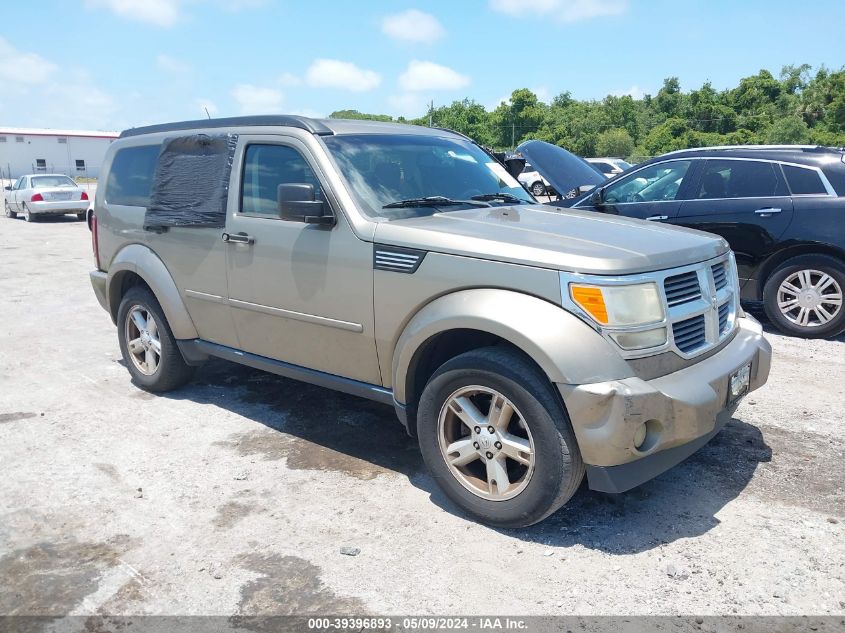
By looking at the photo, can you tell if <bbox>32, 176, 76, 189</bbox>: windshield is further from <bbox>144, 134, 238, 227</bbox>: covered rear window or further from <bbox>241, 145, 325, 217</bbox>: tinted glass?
<bbox>241, 145, 325, 217</bbox>: tinted glass

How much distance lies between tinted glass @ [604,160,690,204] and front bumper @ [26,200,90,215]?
18129 mm

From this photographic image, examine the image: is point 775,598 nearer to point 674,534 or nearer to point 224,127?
point 674,534

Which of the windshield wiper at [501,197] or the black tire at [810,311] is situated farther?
the black tire at [810,311]

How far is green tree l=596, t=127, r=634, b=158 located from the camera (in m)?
48.3

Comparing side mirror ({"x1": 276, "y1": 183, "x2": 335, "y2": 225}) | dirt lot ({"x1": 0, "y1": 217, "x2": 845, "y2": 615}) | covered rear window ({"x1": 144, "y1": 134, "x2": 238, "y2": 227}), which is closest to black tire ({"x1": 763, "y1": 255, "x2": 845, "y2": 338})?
dirt lot ({"x1": 0, "y1": 217, "x2": 845, "y2": 615})

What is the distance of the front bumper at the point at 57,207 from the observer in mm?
20859

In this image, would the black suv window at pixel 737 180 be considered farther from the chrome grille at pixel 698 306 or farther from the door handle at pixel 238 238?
the door handle at pixel 238 238

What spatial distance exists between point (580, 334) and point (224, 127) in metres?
3.03

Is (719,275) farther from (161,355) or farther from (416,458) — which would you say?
(161,355)

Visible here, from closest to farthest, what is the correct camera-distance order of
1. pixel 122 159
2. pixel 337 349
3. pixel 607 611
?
pixel 607 611
pixel 337 349
pixel 122 159

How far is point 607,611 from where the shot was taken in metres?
2.86

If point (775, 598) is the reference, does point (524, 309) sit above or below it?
above

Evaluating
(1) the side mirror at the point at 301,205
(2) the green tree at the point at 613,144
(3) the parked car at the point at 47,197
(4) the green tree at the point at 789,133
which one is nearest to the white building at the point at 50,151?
(2) the green tree at the point at 613,144

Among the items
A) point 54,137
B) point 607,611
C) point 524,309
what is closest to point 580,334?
point 524,309
